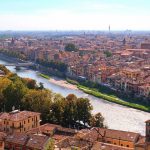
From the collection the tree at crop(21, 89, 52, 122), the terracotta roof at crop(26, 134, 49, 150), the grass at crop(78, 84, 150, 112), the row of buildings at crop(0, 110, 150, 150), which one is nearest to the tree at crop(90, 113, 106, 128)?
the row of buildings at crop(0, 110, 150, 150)

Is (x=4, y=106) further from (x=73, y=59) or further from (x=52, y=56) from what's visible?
(x=52, y=56)

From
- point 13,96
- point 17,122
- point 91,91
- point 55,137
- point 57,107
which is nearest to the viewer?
point 55,137

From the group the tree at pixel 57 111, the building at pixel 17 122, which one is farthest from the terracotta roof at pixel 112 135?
the tree at pixel 57 111

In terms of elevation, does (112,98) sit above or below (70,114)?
below

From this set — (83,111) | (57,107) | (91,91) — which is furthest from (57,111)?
(91,91)

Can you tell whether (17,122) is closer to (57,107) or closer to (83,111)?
(57,107)

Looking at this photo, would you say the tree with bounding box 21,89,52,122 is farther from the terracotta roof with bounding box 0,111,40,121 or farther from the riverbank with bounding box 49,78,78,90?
the riverbank with bounding box 49,78,78,90

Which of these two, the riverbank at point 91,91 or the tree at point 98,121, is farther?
the riverbank at point 91,91

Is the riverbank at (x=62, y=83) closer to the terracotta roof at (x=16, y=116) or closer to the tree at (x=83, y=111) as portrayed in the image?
the tree at (x=83, y=111)
